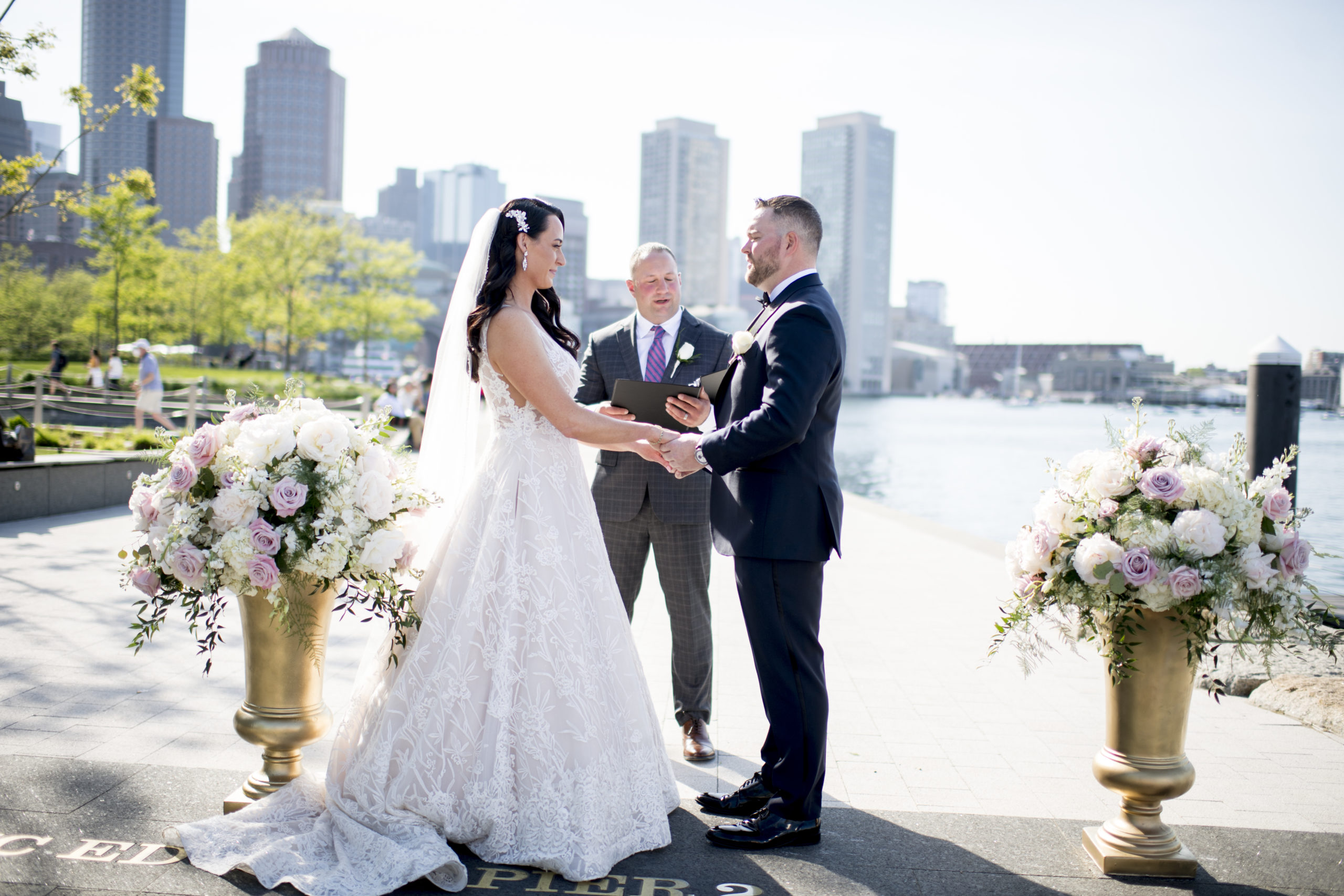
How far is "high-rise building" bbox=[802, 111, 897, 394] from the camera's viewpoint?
16025 cm

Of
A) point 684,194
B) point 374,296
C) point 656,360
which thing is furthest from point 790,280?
point 684,194

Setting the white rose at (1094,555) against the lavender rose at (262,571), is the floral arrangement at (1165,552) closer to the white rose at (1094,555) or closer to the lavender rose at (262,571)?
the white rose at (1094,555)

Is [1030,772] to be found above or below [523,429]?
below

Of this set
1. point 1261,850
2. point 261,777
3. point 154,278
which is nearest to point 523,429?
point 261,777

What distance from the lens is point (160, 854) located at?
321 cm

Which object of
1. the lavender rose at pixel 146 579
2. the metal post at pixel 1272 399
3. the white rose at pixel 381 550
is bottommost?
the lavender rose at pixel 146 579

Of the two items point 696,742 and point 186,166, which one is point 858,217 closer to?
point 186,166

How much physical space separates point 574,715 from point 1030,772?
2268 millimetres

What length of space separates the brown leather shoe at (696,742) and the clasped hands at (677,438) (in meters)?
1.33

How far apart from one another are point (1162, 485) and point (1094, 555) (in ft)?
1.11

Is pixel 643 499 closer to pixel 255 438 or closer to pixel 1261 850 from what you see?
pixel 255 438

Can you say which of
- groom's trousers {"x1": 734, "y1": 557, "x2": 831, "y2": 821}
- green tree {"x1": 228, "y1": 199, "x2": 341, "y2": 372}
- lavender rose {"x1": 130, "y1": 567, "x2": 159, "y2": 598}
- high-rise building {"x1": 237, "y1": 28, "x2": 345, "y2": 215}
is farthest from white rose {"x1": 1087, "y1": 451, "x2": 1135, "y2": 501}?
high-rise building {"x1": 237, "y1": 28, "x2": 345, "y2": 215}

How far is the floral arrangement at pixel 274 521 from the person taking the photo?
3.30 meters

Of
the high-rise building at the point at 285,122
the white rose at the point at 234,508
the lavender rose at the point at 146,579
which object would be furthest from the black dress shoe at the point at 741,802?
the high-rise building at the point at 285,122
